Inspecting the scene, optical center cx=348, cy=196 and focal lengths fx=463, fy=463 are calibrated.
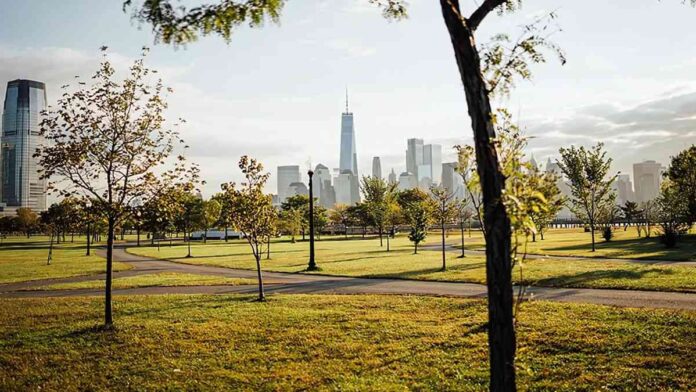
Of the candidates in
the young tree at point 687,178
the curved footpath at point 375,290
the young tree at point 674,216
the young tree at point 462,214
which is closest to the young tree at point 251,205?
the curved footpath at point 375,290

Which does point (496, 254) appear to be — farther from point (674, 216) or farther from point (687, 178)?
point (687, 178)


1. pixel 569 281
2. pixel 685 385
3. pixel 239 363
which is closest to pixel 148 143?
pixel 239 363

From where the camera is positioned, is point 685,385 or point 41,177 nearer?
point 685,385

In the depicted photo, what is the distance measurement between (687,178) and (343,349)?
44853mm

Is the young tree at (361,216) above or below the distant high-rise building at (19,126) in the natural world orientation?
below

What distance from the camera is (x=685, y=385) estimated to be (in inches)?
293

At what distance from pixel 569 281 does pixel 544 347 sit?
10.5m

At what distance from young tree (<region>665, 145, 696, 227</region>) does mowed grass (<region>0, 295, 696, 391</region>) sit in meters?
33.6

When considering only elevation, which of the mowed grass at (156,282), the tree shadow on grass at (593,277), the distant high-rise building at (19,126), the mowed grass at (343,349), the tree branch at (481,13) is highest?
the distant high-rise building at (19,126)

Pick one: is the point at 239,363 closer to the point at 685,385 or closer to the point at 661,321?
the point at 685,385

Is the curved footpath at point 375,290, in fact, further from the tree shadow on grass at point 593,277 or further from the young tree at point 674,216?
the young tree at point 674,216

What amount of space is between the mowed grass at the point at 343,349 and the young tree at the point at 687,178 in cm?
3364

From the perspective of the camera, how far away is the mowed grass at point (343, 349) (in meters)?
8.24

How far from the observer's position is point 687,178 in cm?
4216
